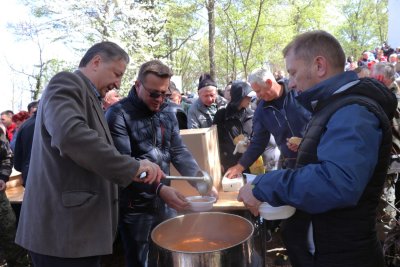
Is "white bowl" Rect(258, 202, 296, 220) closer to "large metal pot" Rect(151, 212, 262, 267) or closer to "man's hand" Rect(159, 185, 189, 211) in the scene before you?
"large metal pot" Rect(151, 212, 262, 267)

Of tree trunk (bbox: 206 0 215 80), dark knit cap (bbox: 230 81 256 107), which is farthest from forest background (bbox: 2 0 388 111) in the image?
dark knit cap (bbox: 230 81 256 107)

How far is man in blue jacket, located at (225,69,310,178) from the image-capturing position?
2914 mm

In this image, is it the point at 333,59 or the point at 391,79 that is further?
the point at 391,79

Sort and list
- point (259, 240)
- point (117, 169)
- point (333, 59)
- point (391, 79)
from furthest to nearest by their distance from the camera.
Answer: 1. point (391, 79)
2. point (259, 240)
3. point (117, 169)
4. point (333, 59)

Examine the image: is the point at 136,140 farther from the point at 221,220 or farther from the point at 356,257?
the point at 356,257

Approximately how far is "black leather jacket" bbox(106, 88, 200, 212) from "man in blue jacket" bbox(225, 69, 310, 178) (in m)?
0.94

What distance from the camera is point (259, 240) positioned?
2.60m

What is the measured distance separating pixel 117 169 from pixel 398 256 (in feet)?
6.81

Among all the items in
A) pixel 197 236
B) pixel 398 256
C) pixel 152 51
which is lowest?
pixel 398 256

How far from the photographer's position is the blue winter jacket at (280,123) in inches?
114

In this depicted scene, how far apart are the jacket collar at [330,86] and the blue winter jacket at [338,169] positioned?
12cm

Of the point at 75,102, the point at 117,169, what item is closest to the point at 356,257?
the point at 117,169

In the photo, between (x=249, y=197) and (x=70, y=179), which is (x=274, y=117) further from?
(x=70, y=179)

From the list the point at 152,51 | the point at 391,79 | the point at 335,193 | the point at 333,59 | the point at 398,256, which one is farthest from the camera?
the point at 152,51
